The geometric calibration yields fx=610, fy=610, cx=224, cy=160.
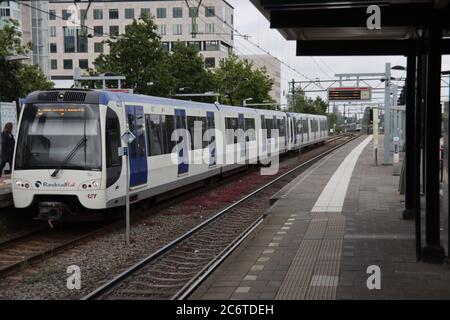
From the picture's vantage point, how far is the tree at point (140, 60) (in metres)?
36.2

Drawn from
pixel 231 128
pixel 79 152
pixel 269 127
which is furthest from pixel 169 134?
pixel 269 127

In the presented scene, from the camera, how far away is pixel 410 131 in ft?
37.9

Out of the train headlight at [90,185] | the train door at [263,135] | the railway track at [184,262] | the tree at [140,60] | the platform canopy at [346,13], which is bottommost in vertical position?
the railway track at [184,262]

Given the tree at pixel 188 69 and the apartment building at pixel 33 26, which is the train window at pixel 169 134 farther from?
the apartment building at pixel 33 26

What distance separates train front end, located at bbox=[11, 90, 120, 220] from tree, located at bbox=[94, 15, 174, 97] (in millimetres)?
24467

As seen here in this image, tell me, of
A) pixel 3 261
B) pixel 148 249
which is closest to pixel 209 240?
pixel 148 249

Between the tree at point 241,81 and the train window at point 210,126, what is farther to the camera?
the tree at point 241,81

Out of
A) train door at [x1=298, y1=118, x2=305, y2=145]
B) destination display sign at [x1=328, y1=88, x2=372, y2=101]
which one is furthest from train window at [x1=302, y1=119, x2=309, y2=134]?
destination display sign at [x1=328, y1=88, x2=372, y2=101]

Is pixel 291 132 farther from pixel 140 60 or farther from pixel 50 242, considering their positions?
pixel 50 242

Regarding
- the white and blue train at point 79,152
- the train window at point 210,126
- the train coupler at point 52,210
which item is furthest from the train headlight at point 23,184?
the train window at point 210,126

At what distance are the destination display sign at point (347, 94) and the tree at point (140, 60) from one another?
675 inches

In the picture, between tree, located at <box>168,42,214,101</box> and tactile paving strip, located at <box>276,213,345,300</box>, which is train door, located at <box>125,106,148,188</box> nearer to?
tactile paving strip, located at <box>276,213,345,300</box>

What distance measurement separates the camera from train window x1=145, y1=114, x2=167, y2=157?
13.9 metres

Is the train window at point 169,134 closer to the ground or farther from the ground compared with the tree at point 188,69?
closer to the ground
